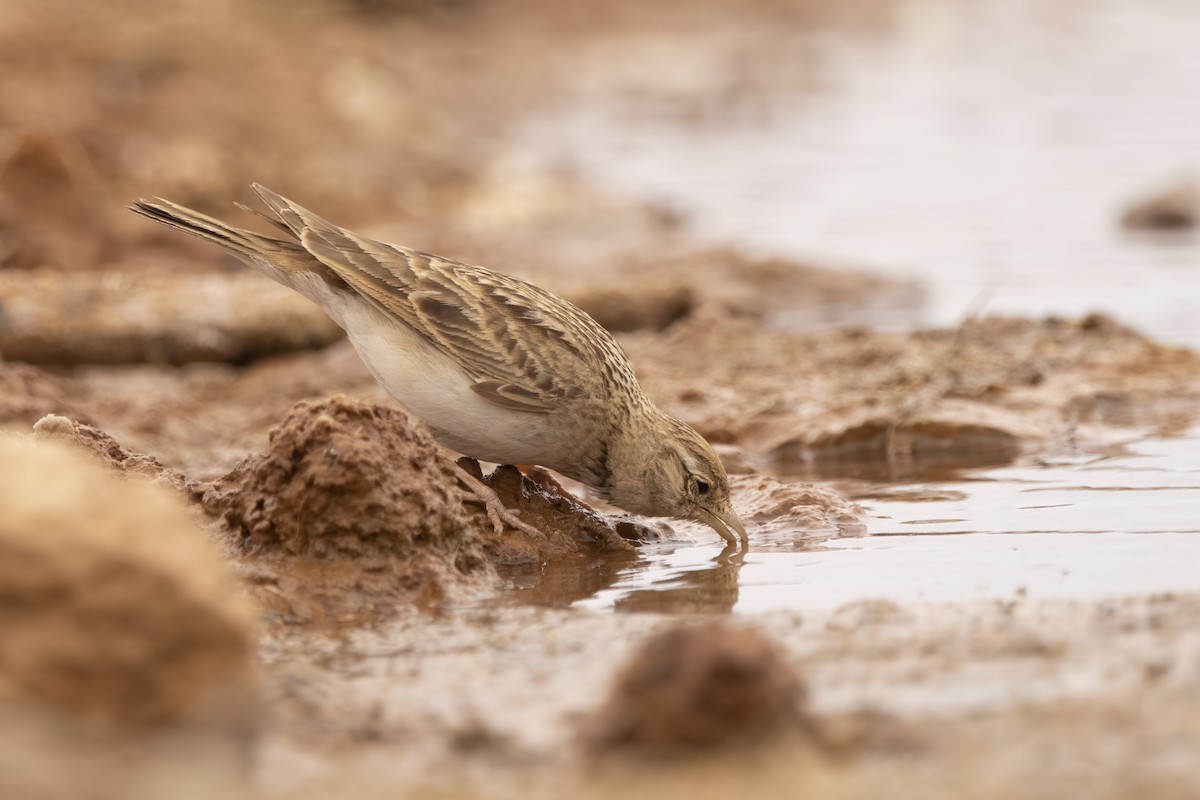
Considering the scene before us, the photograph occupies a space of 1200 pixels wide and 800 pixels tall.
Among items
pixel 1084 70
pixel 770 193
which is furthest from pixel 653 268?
pixel 1084 70

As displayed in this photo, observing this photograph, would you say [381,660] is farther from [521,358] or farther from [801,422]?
[801,422]

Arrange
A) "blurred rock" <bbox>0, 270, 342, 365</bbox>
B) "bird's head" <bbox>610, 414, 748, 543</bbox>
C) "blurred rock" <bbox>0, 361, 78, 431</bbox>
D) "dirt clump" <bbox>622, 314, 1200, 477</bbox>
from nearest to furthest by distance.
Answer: "bird's head" <bbox>610, 414, 748, 543</bbox>
"blurred rock" <bbox>0, 361, 78, 431</bbox>
"dirt clump" <bbox>622, 314, 1200, 477</bbox>
"blurred rock" <bbox>0, 270, 342, 365</bbox>

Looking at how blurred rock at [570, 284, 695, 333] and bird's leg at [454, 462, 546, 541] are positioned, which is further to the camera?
blurred rock at [570, 284, 695, 333]

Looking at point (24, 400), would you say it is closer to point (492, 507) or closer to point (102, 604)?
point (492, 507)

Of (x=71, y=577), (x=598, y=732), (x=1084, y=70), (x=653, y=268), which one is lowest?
(x=598, y=732)

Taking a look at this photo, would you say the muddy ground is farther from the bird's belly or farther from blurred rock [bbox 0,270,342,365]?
the bird's belly

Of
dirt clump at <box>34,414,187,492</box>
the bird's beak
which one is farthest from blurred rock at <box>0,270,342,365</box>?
the bird's beak

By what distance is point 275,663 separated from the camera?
462 cm

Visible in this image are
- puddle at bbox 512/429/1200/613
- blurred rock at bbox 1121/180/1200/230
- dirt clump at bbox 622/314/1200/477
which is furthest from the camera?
blurred rock at bbox 1121/180/1200/230

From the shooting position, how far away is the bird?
6.11m

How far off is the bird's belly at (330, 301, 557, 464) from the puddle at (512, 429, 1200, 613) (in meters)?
0.50

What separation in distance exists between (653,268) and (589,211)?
3.31 m

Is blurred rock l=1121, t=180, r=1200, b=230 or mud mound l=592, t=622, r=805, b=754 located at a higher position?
blurred rock l=1121, t=180, r=1200, b=230

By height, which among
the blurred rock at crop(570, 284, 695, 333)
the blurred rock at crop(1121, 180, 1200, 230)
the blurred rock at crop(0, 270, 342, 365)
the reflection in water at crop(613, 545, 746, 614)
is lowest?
the reflection in water at crop(613, 545, 746, 614)
